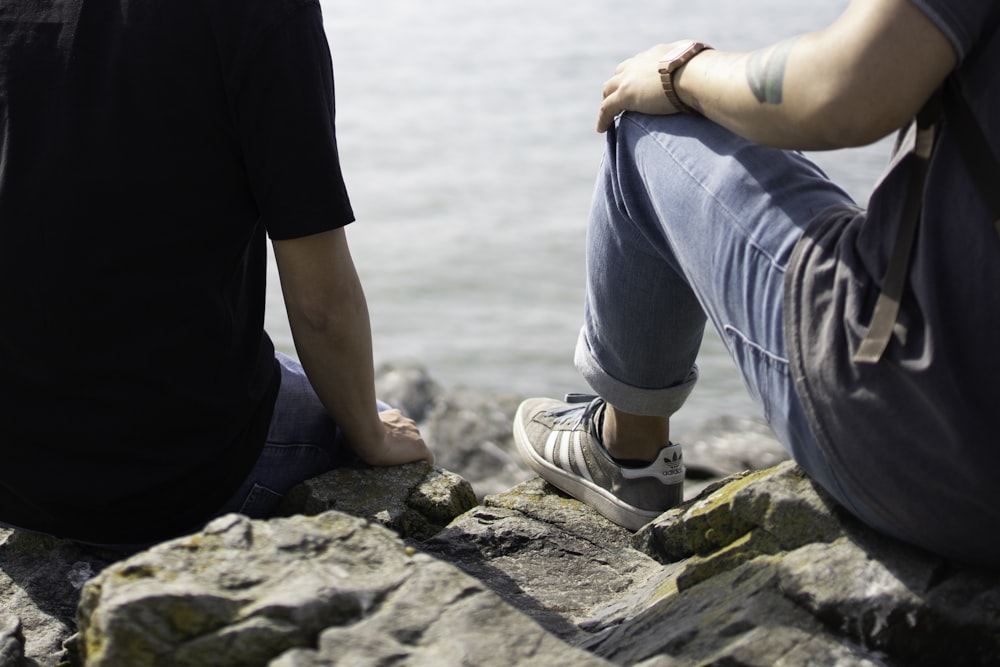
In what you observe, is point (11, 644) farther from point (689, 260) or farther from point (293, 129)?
point (689, 260)

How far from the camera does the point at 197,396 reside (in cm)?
252

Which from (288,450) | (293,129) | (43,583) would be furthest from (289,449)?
(293,129)

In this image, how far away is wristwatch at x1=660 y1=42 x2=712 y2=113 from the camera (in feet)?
7.59

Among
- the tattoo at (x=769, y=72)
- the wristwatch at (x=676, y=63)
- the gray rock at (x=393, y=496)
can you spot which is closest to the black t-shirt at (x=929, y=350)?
the tattoo at (x=769, y=72)

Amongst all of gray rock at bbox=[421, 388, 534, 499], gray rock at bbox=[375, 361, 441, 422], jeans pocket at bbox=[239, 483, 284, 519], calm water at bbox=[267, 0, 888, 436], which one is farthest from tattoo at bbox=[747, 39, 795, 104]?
calm water at bbox=[267, 0, 888, 436]

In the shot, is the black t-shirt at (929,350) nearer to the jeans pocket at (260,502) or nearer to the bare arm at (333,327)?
the bare arm at (333,327)

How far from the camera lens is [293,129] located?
237 cm

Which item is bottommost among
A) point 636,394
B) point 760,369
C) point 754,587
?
point 754,587

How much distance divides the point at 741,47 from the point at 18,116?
17738mm

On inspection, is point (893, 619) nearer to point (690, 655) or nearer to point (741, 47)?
point (690, 655)

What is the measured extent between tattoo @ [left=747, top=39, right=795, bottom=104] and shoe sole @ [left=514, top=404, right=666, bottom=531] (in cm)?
128

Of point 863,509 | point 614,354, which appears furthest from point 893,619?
point 614,354

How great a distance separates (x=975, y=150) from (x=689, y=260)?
644 millimetres

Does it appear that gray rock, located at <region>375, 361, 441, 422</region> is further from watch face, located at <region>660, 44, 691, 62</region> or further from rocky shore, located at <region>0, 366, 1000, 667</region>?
watch face, located at <region>660, 44, 691, 62</region>
